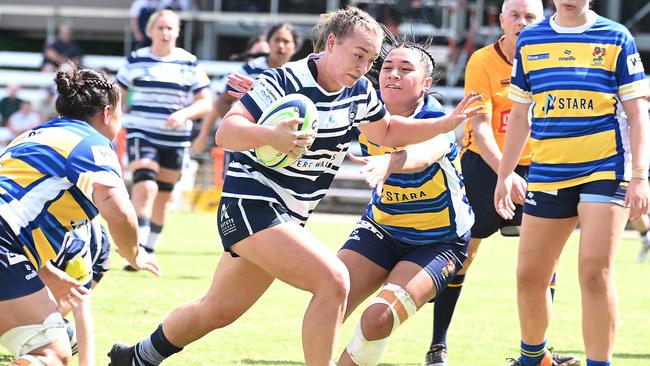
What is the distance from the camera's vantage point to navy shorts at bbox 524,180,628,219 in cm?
506

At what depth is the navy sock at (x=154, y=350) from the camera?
522 cm

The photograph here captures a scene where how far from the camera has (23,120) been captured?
18.5 metres

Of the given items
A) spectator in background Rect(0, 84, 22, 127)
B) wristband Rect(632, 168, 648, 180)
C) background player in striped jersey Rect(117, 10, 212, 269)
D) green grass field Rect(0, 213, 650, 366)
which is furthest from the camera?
spectator in background Rect(0, 84, 22, 127)

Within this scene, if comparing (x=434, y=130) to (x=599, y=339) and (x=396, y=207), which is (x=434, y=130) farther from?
(x=599, y=339)

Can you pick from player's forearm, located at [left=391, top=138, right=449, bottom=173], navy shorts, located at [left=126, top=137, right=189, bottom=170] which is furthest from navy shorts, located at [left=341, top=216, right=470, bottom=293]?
navy shorts, located at [left=126, top=137, right=189, bottom=170]

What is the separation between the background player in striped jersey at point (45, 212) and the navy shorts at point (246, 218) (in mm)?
405

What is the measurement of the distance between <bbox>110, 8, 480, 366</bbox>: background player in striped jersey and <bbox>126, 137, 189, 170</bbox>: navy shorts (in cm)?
453

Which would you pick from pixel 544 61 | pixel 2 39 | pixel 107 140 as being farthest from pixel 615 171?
pixel 2 39

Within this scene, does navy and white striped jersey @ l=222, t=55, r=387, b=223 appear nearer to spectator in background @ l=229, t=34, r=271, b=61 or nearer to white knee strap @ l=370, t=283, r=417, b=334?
white knee strap @ l=370, t=283, r=417, b=334

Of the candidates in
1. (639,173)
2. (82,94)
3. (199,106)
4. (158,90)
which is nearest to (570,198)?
(639,173)

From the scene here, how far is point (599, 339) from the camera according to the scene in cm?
503

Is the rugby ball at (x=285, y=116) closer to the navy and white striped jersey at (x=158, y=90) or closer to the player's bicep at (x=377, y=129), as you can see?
the player's bicep at (x=377, y=129)

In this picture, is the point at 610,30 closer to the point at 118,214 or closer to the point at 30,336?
the point at 118,214

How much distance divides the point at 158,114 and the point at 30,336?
5607mm
